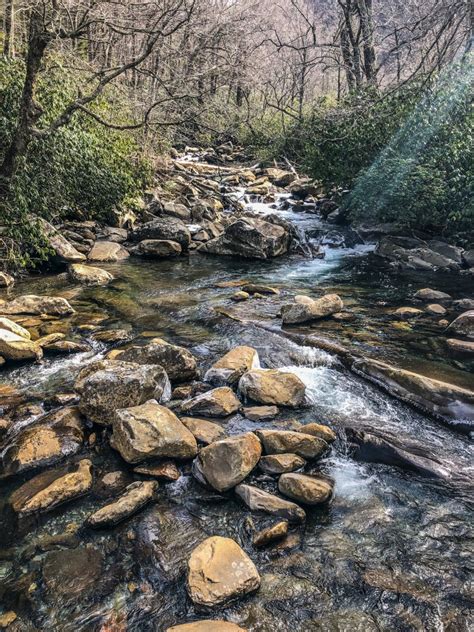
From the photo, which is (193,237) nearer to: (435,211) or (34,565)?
(435,211)

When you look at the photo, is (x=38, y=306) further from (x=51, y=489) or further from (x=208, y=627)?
(x=208, y=627)

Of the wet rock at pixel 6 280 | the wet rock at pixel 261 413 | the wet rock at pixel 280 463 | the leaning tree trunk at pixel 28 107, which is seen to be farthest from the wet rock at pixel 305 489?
the wet rock at pixel 6 280

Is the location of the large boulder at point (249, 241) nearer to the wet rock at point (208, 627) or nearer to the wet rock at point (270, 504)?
the wet rock at point (270, 504)

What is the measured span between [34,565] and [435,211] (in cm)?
945

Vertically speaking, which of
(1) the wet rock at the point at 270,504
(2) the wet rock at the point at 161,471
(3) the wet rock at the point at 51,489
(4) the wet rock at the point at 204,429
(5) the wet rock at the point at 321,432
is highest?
(5) the wet rock at the point at 321,432

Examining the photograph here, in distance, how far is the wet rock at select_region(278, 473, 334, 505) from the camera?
3229mm

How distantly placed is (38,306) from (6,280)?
1.57 m

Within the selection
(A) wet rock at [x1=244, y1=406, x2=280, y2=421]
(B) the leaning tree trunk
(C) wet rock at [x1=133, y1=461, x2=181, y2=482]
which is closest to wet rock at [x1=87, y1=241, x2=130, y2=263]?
(B) the leaning tree trunk

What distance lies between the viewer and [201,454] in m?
3.55

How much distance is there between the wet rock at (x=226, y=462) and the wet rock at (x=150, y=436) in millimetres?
180

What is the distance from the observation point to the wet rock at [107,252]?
987 cm

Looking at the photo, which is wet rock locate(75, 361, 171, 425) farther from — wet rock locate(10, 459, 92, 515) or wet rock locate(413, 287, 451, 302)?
wet rock locate(413, 287, 451, 302)

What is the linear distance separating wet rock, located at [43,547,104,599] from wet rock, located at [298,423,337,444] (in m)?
1.90

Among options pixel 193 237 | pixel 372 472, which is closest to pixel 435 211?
pixel 193 237
